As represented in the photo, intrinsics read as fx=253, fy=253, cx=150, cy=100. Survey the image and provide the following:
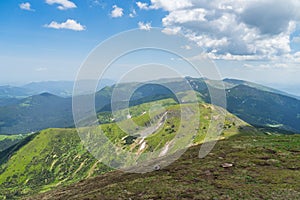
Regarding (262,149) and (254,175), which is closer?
(254,175)

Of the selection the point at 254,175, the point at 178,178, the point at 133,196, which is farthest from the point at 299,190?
the point at 133,196

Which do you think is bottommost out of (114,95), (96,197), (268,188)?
(96,197)

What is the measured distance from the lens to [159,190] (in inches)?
1757

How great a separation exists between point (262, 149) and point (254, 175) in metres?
26.8

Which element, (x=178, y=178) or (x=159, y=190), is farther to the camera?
(x=178, y=178)

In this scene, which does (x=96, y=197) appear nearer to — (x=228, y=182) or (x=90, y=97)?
(x=228, y=182)

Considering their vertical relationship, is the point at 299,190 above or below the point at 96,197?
above

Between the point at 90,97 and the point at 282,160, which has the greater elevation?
the point at 90,97

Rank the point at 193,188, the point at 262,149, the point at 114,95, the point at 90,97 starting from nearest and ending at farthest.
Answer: the point at 90,97 < the point at 114,95 < the point at 193,188 < the point at 262,149

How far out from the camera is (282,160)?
59625mm

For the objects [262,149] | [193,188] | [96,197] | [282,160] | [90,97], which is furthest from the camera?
[262,149]

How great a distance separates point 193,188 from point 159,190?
595 centimetres

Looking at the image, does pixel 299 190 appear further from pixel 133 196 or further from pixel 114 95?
pixel 114 95

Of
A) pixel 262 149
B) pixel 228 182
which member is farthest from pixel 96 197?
pixel 262 149
